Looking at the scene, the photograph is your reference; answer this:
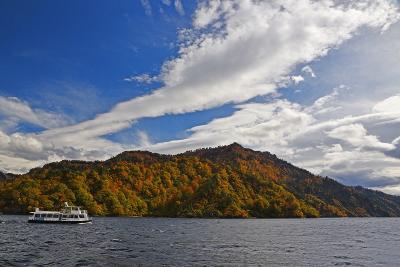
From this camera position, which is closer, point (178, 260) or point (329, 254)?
point (178, 260)

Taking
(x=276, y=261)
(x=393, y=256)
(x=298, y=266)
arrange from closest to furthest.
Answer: (x=298, y=266), (x=276, y=261), (x=393, y=256)

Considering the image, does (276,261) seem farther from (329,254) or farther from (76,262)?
(76,262)

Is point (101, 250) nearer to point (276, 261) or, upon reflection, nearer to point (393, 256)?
point (276, 261)

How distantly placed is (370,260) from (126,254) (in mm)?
54648

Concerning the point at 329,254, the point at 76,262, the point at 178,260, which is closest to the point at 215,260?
the point at 178,260

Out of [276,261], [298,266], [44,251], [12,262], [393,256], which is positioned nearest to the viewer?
[12,262]

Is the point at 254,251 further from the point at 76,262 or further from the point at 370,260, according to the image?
the point at 76,262

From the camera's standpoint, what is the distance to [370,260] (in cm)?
9500

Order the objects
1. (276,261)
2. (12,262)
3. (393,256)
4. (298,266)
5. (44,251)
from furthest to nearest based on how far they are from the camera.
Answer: (393,256) < (44,251) < (276,261) < (298,266) < (12,262)

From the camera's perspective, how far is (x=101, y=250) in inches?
3925

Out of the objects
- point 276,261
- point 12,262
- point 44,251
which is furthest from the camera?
point 44,251

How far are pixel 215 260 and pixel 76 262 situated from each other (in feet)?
90.4

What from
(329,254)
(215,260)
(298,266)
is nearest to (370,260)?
(329,254)

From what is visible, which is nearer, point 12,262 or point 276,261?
point 12,262
